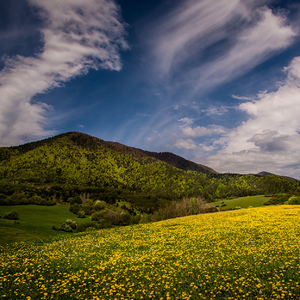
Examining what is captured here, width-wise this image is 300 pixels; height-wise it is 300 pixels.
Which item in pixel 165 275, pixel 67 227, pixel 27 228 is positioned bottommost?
pixel 67 227

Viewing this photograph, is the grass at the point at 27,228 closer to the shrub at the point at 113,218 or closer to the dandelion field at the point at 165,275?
the shrub at the point at 113,218

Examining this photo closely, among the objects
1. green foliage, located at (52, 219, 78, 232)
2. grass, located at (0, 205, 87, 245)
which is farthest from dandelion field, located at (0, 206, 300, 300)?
green foliage, located at (52, 219, 78, 232)

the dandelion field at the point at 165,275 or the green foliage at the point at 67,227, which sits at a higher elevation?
the dandelion field at the point at 165,275

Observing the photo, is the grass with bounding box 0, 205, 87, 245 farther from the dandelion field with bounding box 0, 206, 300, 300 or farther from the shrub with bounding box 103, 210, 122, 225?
the dandelion field with bounding box 0, 206, 300, 300

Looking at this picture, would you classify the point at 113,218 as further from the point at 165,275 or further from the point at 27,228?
the point at 165,275

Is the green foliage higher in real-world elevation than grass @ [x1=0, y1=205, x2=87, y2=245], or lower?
lower

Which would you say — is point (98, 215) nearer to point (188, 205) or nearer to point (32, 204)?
point (32, 204)

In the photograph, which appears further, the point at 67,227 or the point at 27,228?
the point at 67,227

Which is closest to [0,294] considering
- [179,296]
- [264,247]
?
[179,296]

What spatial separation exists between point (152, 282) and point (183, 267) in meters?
2.21

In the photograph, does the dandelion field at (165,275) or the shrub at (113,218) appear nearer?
the dandelion field at (165,275)

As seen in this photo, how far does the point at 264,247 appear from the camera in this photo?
44.2 feet

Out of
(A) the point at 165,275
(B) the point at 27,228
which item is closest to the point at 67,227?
(B) the point at 27,228

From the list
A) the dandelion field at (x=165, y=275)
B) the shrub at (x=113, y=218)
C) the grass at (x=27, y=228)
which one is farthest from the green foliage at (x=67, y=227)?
the dandelion field at (x=165, y=275)
